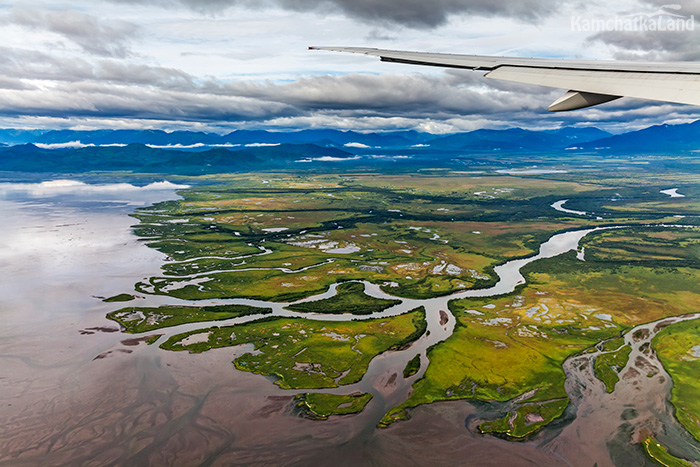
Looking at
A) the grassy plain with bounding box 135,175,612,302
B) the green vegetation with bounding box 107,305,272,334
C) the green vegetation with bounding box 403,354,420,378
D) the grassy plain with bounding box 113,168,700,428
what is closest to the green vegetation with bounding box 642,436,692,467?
the grassy plain with bounding box 113,168,700,428

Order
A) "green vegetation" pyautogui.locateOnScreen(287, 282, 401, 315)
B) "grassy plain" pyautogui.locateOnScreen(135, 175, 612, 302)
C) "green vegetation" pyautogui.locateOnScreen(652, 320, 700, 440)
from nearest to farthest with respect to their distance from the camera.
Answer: "green vegetation" pyautogui.locateOnScreen(652, 320, 700, 440), "green vegetation" pyautogui.locateOnScreen(287, 282, 401, 315), "grassy plain" pyautogui.locateOnScreen(135, 175, 612, 302)

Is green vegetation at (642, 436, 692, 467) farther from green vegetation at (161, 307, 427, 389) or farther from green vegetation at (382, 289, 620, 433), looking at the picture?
green vegetation at (161, 307, 427, 389)

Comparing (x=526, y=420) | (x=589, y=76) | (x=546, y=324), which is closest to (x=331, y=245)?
(x=546, y=324)

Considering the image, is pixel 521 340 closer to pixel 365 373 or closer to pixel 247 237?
pixel 365 373

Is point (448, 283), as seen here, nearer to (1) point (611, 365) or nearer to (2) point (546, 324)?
(2) point (546, 324)

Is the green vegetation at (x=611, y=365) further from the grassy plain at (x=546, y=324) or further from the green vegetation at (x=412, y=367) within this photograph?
the green vegetation at (x=412, y=367)

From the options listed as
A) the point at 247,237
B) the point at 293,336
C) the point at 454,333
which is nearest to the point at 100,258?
the point at 247,237
